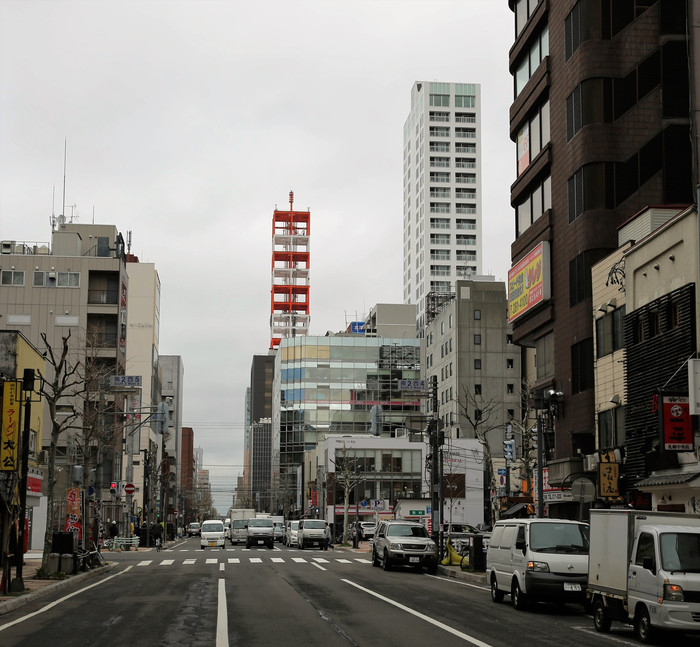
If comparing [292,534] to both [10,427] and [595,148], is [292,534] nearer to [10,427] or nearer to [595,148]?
[595,148]

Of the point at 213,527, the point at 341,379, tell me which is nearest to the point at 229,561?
the point at 213,527

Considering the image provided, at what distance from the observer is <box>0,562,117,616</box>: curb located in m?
22.1

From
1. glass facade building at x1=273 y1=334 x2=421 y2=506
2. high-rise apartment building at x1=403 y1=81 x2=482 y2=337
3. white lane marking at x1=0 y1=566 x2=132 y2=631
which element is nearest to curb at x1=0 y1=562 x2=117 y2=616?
white lane marking at x1=0 y1=566 x2=132 y2=631

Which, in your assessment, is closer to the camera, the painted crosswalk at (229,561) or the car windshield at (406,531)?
the car windshield at (406,531)

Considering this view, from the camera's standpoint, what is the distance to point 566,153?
1678 inches

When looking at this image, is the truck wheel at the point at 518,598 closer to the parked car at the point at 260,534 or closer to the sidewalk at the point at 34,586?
the sidewalk at the point at 34,586

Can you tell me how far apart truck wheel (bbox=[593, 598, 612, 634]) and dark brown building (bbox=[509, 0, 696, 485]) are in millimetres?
21490

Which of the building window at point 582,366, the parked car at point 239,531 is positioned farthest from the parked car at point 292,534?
the building window at point 582,366

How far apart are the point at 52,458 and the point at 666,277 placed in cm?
2062

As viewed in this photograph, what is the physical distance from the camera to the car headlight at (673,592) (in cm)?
1532

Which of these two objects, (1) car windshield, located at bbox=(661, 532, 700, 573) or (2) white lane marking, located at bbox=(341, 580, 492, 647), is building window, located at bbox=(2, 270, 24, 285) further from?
(1) car windshield, located at bbox=(661, 532, 700, 573)

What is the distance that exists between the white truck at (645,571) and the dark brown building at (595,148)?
21389 mm

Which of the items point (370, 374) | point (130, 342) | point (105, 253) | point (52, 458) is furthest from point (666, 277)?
point (370, 374)

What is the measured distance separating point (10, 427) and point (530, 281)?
26.0 meters
